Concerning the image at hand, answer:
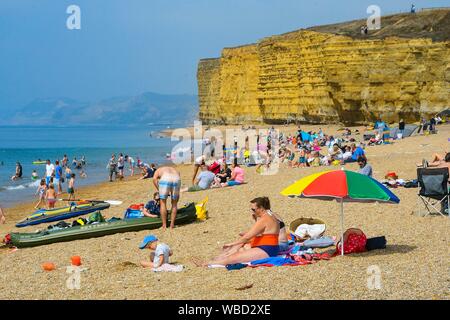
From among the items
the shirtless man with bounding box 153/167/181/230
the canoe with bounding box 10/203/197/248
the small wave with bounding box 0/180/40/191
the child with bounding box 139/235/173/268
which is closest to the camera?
the child with bounding box 139/235/173/268

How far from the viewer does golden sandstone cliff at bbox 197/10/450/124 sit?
126 feet

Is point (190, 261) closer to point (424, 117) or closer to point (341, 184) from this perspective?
point (341, 184)

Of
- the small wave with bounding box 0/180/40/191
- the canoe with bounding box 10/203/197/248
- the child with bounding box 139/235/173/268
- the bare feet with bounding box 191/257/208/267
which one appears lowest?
the small wave with bounding box 0/180/40/191

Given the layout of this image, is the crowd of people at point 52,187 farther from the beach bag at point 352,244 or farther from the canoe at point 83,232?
the beach bag at point 352,244

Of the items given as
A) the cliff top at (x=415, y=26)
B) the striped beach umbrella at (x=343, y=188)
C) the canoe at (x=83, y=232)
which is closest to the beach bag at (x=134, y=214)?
the canoe at (x=83, y=232)

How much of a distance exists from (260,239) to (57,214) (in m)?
8.39

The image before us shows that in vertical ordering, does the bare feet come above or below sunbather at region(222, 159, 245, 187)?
above

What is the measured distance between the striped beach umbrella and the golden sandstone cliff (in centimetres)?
3083

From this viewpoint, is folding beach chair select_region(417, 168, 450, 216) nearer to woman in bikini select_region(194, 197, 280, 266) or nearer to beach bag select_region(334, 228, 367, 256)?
beach bag select_region(334, 228, 367, 256)

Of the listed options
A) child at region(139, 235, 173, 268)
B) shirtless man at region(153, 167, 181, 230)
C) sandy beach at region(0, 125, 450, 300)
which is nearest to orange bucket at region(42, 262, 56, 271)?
sandy beach at region(0, 125, 450, 300)

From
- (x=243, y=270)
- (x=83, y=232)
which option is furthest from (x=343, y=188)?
(x=83, y=232)

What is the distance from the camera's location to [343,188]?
321 inches

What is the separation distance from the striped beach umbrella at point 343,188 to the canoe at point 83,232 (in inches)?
163

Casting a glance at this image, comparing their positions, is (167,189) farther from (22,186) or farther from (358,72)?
(358,72)
